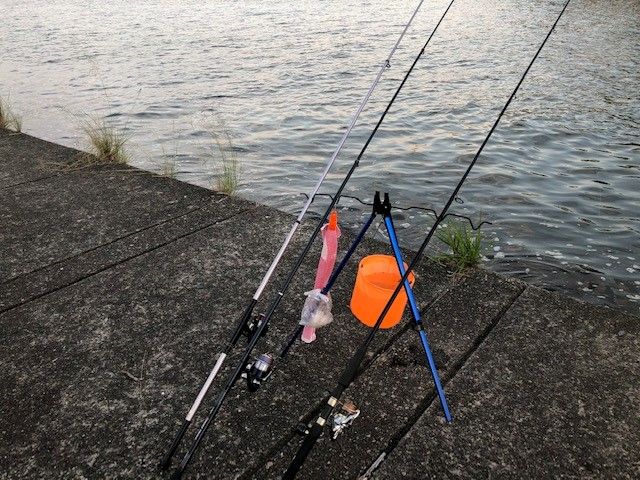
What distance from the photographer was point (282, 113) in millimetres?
9414

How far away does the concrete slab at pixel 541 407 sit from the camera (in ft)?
6.90

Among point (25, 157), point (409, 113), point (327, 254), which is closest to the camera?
point (327, 254)

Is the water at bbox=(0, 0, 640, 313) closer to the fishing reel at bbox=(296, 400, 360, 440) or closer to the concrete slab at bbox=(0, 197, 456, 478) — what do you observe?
the concrete slab at bbox=(0, 197, 456, 478)

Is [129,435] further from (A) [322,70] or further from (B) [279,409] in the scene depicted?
(A) [322,70]

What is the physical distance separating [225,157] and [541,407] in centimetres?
606

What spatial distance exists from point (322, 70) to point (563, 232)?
28.4 ft

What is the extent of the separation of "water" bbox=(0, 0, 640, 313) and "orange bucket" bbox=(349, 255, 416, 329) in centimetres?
226

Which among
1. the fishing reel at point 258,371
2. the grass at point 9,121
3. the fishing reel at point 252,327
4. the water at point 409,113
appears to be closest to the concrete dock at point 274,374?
the fishing reel at point 258,371

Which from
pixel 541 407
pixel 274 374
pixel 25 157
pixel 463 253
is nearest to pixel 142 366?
pixel 274 374

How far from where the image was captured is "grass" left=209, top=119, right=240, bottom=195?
4505 mm

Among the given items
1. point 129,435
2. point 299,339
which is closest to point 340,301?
point 299,339

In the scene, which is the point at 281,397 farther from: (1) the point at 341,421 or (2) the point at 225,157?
(2) the point at 225,157

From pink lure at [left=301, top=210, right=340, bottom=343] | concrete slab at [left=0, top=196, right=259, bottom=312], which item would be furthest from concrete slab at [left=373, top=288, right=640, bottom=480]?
concrete slab at [left=0, top=196, right=259, bottom=312]

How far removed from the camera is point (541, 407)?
7.81 feet
